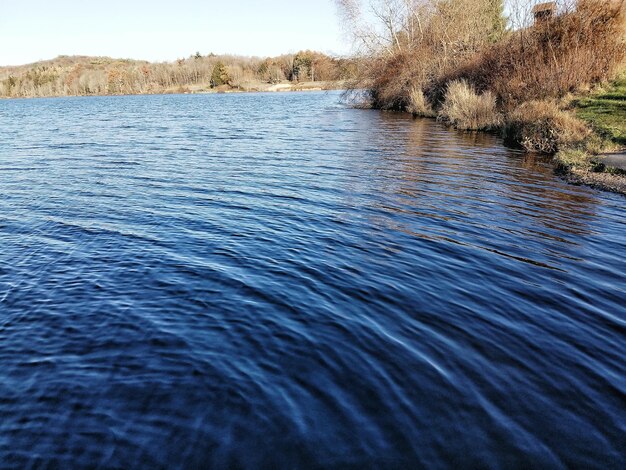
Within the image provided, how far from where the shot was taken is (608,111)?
73.2ft

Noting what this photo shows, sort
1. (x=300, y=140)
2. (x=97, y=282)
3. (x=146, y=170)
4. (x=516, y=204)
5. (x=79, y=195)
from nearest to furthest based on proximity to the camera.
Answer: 1. (x=97, y=282)
2. (x=516, y=204)
3. (x=79, y=195)
4. (x=146, y=170)
5. (x=300, y=140)

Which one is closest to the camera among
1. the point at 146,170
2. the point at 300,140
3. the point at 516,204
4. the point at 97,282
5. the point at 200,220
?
the point at 97,282

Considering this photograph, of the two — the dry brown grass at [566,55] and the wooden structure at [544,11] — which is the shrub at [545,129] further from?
the wooden structure at [544,11]

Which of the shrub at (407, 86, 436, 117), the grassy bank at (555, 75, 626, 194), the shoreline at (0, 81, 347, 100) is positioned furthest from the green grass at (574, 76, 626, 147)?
the shoreline at (0, 81, 347, 100)

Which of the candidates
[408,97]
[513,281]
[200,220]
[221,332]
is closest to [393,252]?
[513,281]

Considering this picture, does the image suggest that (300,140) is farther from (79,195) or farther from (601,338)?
(601,338)

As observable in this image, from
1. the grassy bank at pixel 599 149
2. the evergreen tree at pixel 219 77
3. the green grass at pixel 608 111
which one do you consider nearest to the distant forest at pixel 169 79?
the evergreen tree at pixel 219 77

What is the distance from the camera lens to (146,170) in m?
17.7

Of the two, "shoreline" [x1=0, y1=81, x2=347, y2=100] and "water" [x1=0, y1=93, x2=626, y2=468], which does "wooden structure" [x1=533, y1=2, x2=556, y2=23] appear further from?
"shoreline" [x1=0, y1=81, x2=347, y2=100]

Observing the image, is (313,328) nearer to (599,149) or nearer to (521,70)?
(599,149)

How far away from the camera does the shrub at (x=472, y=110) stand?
2747 centimetres

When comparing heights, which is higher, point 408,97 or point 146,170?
point 408,97

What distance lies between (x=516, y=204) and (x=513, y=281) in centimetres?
565

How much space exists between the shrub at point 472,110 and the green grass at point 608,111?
4633 millimetres
